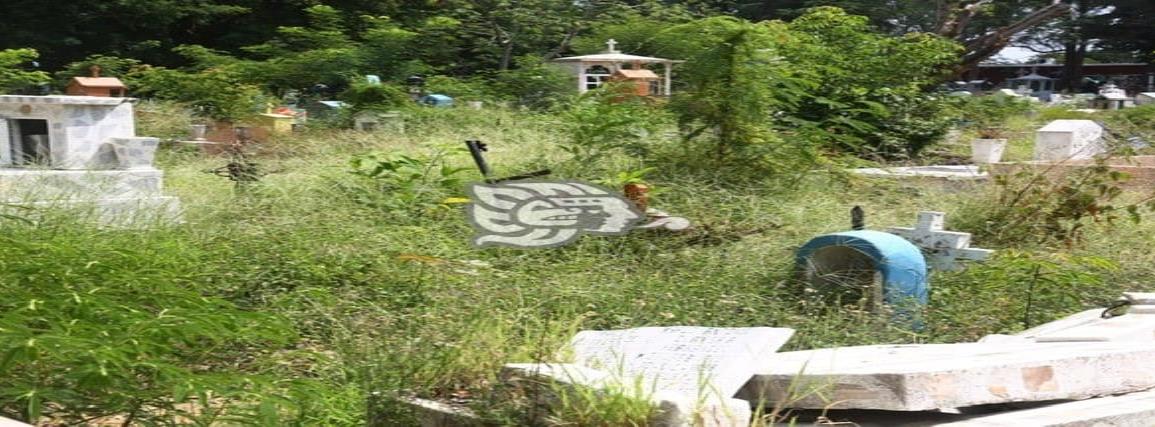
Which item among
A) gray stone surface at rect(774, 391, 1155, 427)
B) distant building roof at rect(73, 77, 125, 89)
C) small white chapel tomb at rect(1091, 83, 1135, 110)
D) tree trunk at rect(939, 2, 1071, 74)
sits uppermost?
gray stone surface at rect(774, 391, 1155, 427)

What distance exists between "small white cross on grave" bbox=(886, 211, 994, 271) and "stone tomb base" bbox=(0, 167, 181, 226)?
3.89 meters

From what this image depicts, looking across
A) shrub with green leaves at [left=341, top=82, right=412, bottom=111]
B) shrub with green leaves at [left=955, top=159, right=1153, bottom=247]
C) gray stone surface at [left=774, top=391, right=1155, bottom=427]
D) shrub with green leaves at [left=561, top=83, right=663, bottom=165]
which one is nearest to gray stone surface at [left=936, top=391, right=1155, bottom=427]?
gray stone surface at [left=774, top=391, right=1155, bottom=427]

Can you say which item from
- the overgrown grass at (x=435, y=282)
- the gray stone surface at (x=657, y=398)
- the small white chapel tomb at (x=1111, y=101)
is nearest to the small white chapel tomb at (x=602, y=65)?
the overgrown grass at (x=435, y=282)

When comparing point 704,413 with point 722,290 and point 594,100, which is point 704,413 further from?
point 594,100

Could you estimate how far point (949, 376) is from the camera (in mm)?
2846

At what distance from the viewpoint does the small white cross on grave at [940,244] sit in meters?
5.38

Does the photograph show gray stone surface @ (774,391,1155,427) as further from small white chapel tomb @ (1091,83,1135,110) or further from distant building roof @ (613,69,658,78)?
small white chapel tomb @ (1091,83,1135,110)

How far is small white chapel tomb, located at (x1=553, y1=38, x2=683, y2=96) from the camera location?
14086 mm

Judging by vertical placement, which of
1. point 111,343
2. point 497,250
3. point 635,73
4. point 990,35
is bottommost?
→ point 990,35

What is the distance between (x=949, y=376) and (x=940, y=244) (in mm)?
2731

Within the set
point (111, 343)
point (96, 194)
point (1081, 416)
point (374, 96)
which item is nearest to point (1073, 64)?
point (374, 96)

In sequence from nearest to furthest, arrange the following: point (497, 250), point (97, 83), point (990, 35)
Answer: point (497, 250), point (97, 83), point (990, 35)

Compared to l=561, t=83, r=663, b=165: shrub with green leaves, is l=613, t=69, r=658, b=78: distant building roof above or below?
below

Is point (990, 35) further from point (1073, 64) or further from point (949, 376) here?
point (949, 376)
